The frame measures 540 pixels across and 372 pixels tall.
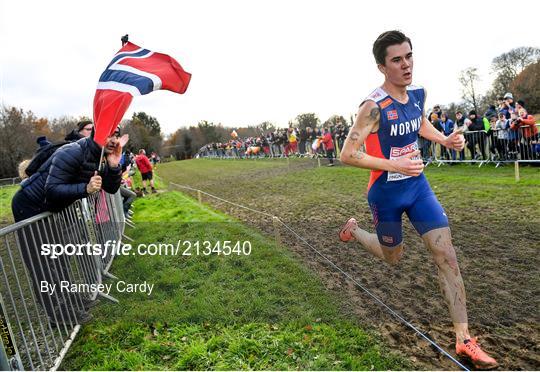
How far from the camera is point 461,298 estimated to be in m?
3.32

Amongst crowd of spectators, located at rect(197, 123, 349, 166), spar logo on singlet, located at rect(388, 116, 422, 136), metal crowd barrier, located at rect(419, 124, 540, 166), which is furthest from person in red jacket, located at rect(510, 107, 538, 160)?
spar logo on singlet, located at rect(388, 116, 422, 136)

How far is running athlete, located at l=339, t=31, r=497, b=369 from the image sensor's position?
3449 mm

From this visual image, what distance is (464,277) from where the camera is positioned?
480 cm

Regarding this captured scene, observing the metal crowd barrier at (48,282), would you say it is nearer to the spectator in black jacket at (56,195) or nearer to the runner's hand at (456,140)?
the spectator in black jacket at (56,195)

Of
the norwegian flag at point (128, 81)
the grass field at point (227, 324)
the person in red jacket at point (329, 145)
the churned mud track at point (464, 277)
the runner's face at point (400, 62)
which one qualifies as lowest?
the churned mud track at point (464, 277)

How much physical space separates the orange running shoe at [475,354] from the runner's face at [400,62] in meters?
2.29

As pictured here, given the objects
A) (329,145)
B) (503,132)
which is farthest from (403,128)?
(329,145)

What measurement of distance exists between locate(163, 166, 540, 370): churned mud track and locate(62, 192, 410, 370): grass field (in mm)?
260

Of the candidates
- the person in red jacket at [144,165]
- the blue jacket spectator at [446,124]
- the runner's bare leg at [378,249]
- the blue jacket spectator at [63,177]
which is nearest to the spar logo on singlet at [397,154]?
the runner's bare leg at [378,249]

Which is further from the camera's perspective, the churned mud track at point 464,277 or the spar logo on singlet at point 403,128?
the spar logo on singlet at point 403,128

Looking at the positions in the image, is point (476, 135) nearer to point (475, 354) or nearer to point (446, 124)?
point (446, 124)

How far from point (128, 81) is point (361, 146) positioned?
2.85 meters

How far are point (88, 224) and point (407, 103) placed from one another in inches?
180

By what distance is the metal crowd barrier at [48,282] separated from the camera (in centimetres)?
336
